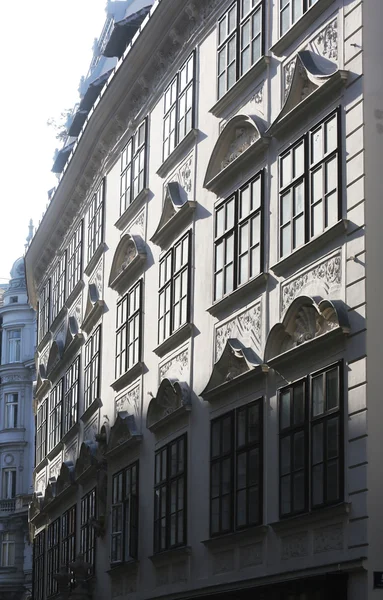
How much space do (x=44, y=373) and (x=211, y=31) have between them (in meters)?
17.8

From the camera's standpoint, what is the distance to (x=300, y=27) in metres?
17.7

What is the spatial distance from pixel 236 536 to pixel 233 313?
135 inches

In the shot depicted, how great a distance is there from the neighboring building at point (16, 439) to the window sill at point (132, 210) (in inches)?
1199

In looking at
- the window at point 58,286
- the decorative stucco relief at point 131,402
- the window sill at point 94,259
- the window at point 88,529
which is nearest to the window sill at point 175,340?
the decorative stucco relief at point 131,402

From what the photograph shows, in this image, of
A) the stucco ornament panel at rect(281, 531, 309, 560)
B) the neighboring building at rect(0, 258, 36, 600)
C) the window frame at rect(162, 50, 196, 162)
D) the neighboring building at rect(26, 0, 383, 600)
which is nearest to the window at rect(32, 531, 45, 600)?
the neighboring building at rect(26, 0, 383, 600)

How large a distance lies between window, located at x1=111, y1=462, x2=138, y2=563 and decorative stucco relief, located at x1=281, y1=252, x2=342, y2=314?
320 inches

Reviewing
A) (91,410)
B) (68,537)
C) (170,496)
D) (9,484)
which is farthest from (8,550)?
(170,496)

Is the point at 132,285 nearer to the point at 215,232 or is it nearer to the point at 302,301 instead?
the point at 215,232

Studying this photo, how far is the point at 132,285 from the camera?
2603 centimetres

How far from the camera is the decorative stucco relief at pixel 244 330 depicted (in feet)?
59.8

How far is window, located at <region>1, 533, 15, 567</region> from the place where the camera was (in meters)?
58.1

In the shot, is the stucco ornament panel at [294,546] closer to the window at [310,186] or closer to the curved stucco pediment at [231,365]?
the curved stucco pediment at [231,365]

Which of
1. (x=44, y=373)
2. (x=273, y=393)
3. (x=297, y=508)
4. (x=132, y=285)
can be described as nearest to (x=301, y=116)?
(x=273, y=393)

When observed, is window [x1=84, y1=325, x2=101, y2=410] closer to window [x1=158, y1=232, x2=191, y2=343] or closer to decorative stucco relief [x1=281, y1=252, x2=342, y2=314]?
window [x1=158, y1=232, x2=191, y2=343]
